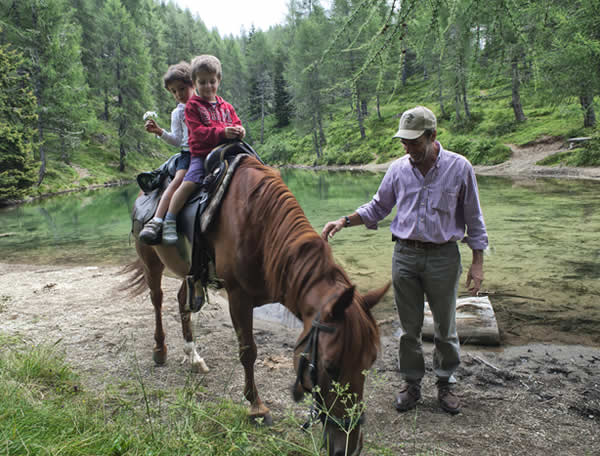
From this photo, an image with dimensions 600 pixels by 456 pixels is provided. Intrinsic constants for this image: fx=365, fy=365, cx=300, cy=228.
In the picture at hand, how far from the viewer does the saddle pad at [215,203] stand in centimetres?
300

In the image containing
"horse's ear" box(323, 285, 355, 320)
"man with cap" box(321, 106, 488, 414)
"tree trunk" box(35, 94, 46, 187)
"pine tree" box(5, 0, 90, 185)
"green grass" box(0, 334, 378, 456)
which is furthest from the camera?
"pine tree" box(5, 0, 90, 185)

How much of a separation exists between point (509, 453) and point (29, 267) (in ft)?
30.6

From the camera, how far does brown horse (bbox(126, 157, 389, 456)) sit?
1.85m

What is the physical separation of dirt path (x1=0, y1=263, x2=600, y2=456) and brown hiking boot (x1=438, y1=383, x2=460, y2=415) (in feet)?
0.16

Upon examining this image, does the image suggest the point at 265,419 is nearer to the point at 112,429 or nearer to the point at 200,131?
the point at 112,429

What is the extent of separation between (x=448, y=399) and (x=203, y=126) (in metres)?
3.15

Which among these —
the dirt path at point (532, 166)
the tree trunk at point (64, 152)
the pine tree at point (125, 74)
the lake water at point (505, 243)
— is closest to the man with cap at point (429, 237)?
the lake water at point (505, 243)

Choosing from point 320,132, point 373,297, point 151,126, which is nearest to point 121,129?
point 320,132

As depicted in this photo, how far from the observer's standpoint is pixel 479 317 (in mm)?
4160

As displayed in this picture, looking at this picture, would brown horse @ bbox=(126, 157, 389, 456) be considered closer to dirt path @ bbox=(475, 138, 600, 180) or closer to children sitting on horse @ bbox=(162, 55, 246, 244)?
children sitting on horse @ bbox=(162, 55, 246, 244)

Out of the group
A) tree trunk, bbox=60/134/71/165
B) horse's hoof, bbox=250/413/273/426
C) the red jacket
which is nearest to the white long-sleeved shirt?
the red jacket

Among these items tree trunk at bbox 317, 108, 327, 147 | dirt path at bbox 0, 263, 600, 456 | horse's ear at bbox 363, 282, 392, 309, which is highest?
tree trunk at bbox 317, 108, 327, 147

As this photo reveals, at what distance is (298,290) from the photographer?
7.27 ft

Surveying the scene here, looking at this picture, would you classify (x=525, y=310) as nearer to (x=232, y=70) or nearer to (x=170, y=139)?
(x=170, y=139)
